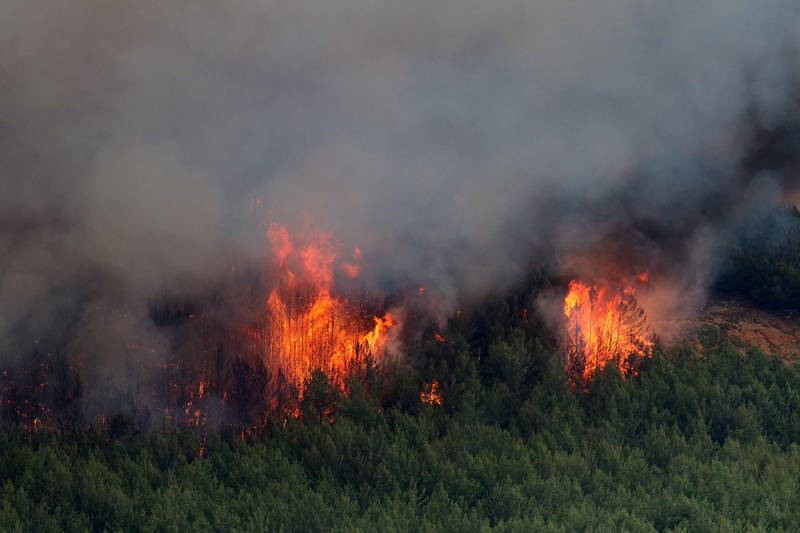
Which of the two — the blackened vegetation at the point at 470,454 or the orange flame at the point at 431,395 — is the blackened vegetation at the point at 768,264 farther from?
the orange flame at the point at 431,395

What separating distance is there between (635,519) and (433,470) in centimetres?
241

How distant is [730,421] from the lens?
12.8 meters

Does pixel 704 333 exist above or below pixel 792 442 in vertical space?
above

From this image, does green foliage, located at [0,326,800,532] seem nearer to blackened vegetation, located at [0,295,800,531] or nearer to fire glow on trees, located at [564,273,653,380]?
blackened vegetation, located at [0,295,800,531]

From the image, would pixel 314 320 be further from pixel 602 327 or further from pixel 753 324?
pixel 753 324

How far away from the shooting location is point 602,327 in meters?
15.3

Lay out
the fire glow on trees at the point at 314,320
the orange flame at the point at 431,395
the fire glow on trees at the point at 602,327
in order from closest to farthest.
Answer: the orange flame at the point at 431,395 → the fire glow on trees at the point at 314,320 → the fire glow on trees at the point at 602,327

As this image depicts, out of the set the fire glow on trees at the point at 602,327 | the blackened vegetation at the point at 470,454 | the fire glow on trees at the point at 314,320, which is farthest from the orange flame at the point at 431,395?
the fire glow on trees at the point at 602,327

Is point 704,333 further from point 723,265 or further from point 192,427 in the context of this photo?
point 192,427

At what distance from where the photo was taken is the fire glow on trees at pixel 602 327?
14930 millimetres

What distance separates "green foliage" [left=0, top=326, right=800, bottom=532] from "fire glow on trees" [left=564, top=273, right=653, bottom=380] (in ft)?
1.95

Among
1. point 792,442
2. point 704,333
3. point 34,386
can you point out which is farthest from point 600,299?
point 34,386

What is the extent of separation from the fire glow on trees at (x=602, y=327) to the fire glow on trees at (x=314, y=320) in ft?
9.02

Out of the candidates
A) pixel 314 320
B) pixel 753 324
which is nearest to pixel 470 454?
pixel 314 320
